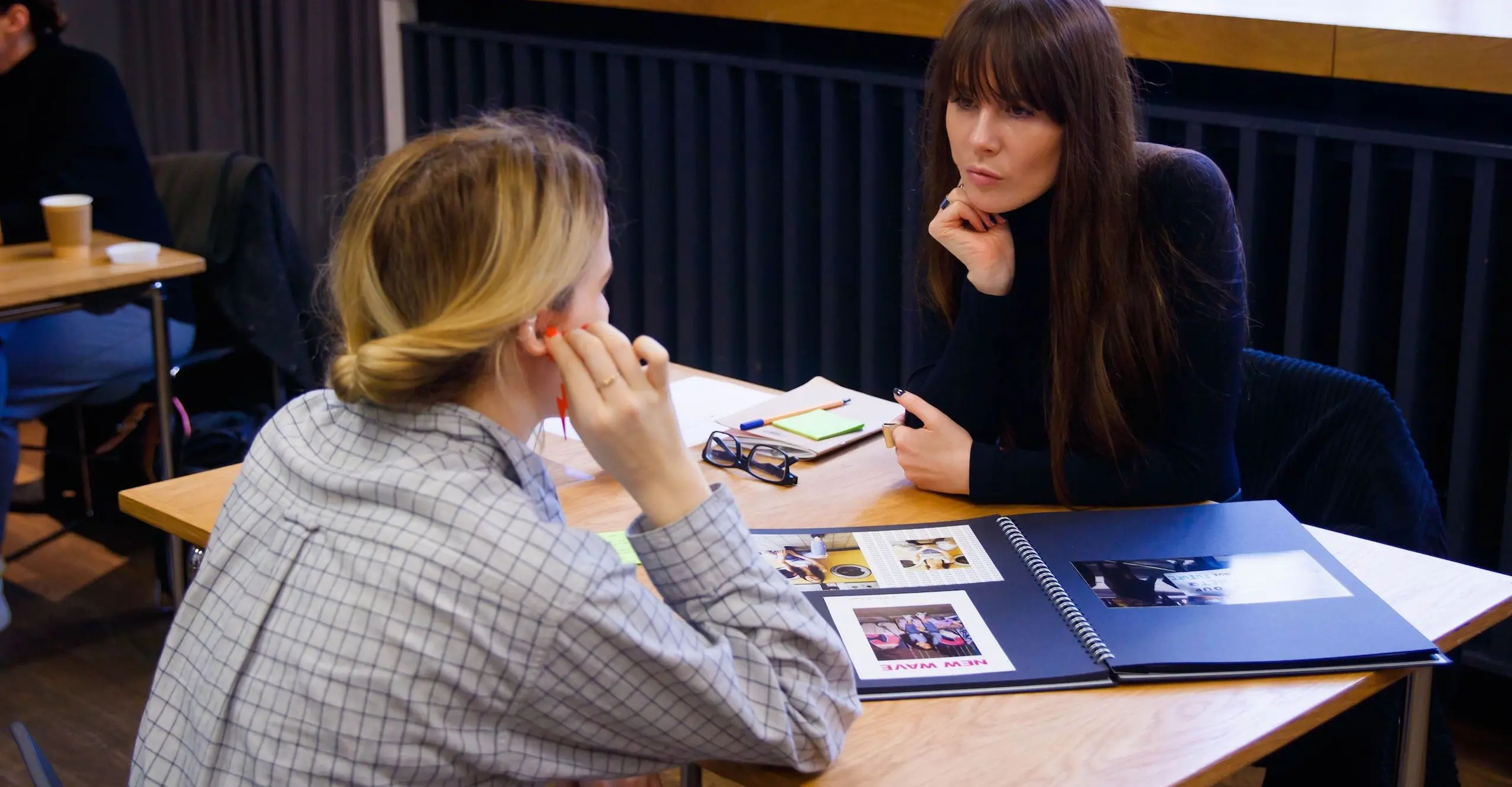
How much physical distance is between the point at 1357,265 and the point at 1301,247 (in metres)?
0.10

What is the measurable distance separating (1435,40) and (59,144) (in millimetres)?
2570

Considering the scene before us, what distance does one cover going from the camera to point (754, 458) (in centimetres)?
182

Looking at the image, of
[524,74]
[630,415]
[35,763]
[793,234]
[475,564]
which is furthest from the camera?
[524,74]

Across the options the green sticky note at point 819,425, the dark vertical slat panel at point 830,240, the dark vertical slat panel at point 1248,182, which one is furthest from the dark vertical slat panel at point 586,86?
the green sticky note at point 819,425

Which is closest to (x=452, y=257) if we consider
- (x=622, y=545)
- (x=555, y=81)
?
(x=622, y=545)

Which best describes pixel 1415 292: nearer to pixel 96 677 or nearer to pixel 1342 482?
pixel 1342 482

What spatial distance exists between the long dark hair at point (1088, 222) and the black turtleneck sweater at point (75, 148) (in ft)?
6.61

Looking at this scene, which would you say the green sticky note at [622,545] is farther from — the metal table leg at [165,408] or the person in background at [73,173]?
the person in background at [73,173]

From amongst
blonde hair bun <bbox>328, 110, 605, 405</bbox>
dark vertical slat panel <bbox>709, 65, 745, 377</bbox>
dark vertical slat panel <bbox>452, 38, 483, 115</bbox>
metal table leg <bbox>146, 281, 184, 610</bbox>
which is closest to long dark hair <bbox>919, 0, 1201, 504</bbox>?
blonde hair bun <bbox>328, 110, 605, 405</bbox>

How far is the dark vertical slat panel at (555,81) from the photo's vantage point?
3621 millimetres

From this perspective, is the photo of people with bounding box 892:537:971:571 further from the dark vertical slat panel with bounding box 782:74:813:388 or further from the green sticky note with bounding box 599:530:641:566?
the dark vertical slat panel with bounding box 782:74:813:388

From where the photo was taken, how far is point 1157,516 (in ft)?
5.32

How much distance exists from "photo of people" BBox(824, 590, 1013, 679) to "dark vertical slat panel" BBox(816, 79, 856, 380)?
189 cm

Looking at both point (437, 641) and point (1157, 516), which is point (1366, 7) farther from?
point (437, 641)
